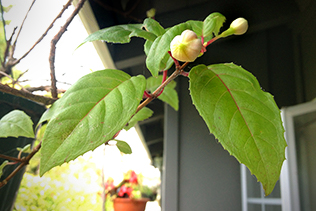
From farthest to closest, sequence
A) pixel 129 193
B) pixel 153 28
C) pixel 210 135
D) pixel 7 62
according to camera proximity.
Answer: pixel 210 135 < pixel 129 193 < pixel 7 62 < pixel 153 28

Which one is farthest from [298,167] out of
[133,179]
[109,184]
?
[109,184]

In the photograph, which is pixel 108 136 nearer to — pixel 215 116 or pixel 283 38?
pixel 215 116

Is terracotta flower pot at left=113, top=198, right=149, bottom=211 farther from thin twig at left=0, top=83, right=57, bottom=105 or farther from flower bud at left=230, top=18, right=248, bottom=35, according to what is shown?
flower bud at left=230, top=18, right=248, bottom=35

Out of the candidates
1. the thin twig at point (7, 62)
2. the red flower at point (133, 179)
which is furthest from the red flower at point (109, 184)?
the thin twig at point (7, 62)

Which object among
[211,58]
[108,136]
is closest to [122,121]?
[108,136]

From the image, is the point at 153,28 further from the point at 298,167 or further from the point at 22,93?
the point at 298,167

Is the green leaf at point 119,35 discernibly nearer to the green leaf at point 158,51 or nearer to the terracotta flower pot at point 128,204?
the green leaf at point 158,51
